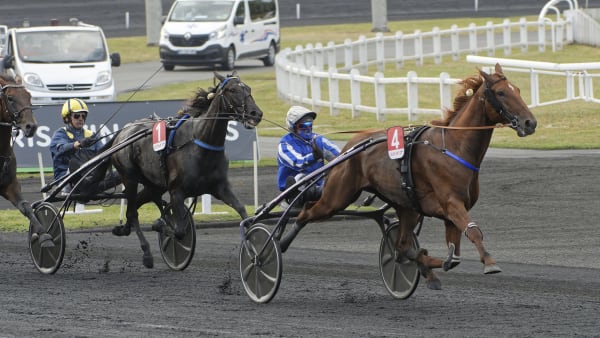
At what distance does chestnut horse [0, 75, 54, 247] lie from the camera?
1095 cm

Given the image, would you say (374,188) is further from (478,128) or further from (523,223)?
(523,223)

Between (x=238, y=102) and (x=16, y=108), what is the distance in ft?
6.43

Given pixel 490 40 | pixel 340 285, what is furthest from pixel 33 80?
pixel 340 285

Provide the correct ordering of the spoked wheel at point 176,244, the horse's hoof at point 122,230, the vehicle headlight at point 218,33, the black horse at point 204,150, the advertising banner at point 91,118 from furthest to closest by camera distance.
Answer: the vehicle headlight at point 218,33 → the advertising banner at point 91,118 → the horse's hoof at point 122,230 → the spoked wheel at point 176,244 → the black horse at point 204,150

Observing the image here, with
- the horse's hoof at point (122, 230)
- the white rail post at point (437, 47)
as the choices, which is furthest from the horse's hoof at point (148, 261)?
the white rail post at point (437, 47)

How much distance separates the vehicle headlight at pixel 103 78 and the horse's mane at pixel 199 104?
1351 centimetres

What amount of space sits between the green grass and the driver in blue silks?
2.07 feet

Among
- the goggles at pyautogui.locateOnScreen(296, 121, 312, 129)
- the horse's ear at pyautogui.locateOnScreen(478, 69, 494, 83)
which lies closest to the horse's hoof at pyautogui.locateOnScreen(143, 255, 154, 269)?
the goggles at pyautogui.locateOnScreen(296, 121, 312, 129)

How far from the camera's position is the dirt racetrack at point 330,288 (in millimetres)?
8297

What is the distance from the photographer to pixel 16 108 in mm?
Answer: 11008

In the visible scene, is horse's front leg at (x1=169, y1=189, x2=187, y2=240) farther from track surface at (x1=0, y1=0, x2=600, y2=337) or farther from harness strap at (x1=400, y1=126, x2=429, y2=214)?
harness strap at (x1=400, y1=126, x2=429, y2=214)

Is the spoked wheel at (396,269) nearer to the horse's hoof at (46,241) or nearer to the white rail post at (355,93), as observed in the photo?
the horse's hoof at (46,241)

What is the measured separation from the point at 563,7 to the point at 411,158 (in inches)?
1564

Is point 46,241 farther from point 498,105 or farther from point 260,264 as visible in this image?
point 498,105
